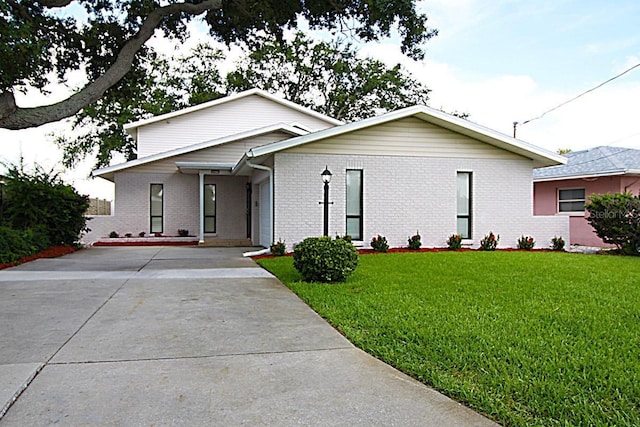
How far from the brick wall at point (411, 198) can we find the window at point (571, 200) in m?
3.84

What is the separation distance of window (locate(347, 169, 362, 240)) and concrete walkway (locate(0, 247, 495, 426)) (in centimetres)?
642

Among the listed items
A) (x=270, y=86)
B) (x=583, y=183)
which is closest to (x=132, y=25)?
(x=583, y=183)

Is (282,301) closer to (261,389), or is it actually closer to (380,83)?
(261,389)

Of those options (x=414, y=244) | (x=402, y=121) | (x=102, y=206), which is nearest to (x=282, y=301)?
(x=414, y=244)

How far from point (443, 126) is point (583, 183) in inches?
284

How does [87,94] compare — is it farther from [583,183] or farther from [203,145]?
[583,183]

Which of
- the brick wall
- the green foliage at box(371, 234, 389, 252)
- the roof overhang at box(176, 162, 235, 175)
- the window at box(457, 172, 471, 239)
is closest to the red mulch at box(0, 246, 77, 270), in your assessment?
the roof overhang at box(176, 162, 235, 175)

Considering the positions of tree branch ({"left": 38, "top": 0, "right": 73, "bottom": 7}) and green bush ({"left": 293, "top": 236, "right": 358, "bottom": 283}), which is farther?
tree branch ({"left": 38, "top": 0, "right": 73, "bottom": 7})

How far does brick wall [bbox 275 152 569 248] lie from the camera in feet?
43.3

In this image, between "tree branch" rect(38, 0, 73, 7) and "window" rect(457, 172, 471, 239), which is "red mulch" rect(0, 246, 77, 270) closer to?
"tree branch" rect(38, 0, 73, 7)

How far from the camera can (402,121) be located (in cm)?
1360

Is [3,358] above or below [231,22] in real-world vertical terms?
below

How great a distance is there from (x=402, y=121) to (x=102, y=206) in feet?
58.5

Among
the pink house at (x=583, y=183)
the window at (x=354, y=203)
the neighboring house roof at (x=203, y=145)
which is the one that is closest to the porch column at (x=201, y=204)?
the neighboring house roof at (x=203, y=145)
